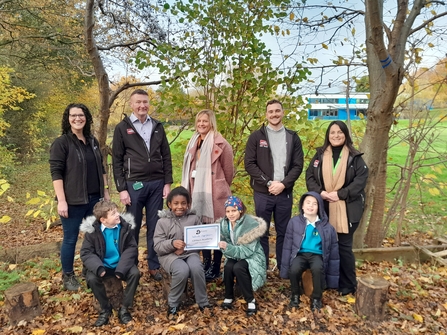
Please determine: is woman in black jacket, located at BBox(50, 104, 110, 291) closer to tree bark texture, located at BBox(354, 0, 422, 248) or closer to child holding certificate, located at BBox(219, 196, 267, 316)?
child holding certificate, located at BBox(219, 196, 267, 316)

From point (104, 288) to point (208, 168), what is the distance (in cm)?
165

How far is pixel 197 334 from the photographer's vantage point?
10.4 ft

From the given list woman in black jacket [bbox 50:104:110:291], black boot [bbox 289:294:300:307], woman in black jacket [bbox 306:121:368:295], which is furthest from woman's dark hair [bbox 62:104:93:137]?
black boot [bbox 289:294:300:307]

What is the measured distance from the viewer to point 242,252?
11.8 feet

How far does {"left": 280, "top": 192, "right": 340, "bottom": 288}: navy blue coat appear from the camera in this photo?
3.62 meters

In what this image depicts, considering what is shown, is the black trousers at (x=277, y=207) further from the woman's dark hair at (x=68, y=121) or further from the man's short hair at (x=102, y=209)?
the woman's dark hair at (x=68, y=121)

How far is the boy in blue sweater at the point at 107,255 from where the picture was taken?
10.9ft

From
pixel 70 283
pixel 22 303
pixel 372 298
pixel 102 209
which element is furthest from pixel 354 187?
pixel 22 303

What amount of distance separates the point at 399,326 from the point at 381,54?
9.20 ft

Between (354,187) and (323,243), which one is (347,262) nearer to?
(323,243)

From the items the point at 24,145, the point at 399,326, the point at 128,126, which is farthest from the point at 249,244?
the point at 24,145

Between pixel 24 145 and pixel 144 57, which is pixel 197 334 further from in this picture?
pixel 24 145

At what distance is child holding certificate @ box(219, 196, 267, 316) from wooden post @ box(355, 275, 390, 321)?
0.99m

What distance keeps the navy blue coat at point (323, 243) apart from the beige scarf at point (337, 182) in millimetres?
143
